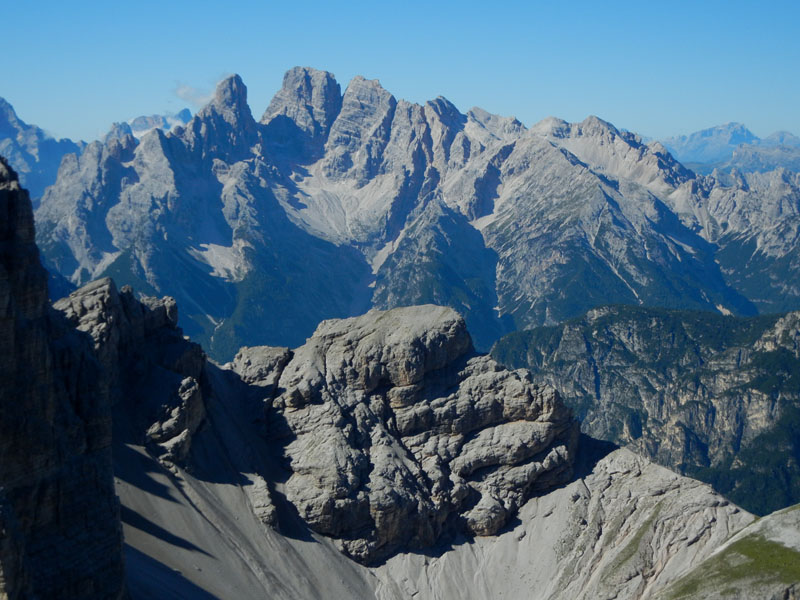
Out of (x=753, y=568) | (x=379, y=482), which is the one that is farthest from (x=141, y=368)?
(x=753, y=568)

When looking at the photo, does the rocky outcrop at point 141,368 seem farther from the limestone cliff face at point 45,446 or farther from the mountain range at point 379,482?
the limestone cliff face at point 45,446

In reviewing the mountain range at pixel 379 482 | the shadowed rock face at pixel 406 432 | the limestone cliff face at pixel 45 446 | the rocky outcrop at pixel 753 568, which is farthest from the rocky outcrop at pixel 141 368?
the rocky outcrop at pixel 753 568

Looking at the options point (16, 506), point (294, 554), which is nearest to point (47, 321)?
point (16, 506)

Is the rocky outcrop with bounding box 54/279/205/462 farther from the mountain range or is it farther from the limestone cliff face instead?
the limestone cliff face

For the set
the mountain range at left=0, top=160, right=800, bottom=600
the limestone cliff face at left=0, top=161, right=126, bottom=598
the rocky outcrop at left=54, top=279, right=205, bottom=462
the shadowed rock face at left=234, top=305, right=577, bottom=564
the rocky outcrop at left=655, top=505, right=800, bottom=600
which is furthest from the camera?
the shadowed rock face at left=234, top=305, right=577, bottom=564

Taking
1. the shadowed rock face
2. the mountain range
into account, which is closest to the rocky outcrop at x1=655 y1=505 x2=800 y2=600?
the mountain range

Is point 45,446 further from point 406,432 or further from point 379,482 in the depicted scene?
point 406,432
